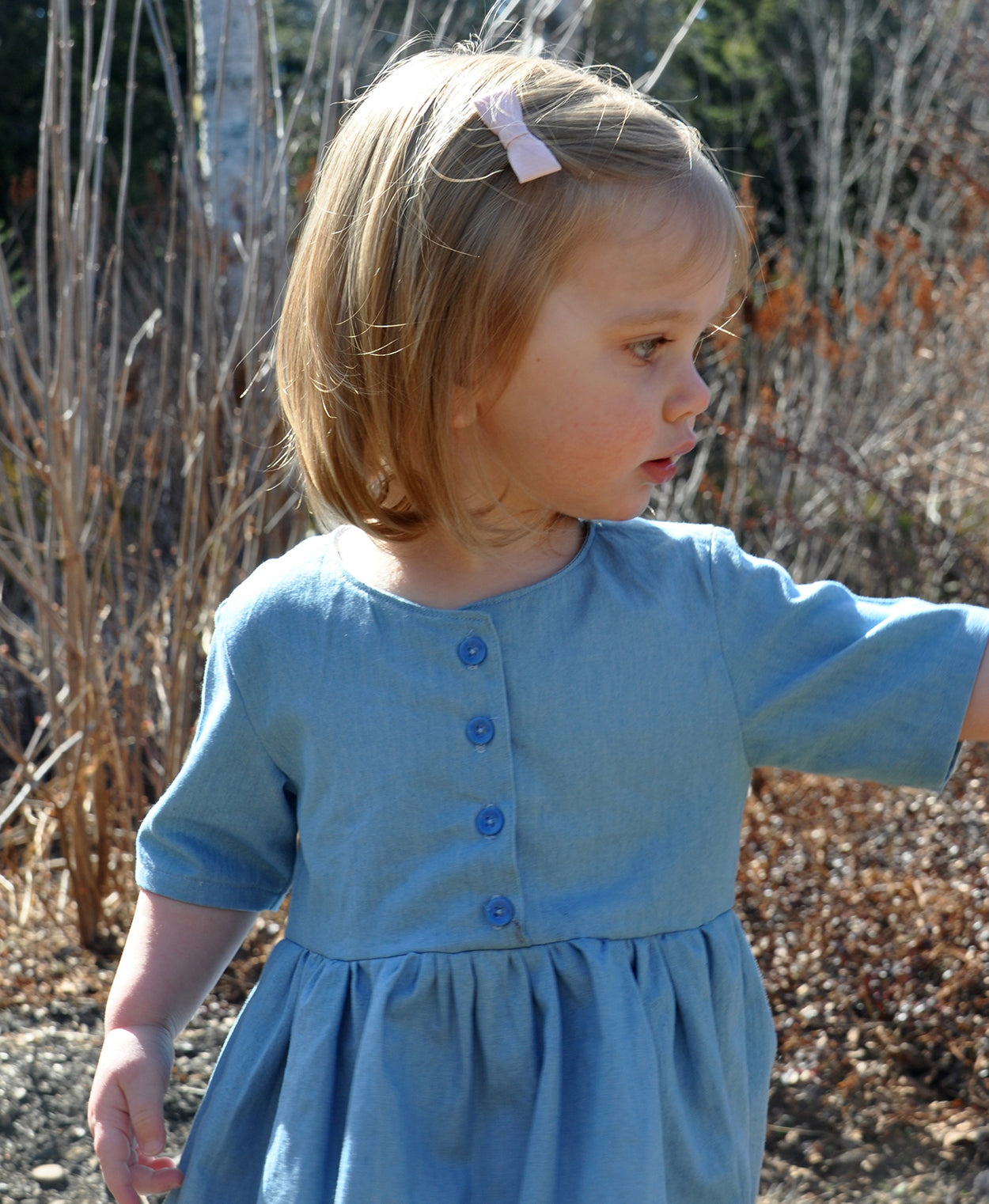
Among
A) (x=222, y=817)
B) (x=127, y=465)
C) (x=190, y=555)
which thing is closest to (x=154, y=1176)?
(x=222, y=817)

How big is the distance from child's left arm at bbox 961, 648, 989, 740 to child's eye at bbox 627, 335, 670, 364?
35 cm

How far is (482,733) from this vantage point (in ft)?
3.50

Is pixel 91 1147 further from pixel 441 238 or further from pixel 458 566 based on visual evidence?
pixel 441 238

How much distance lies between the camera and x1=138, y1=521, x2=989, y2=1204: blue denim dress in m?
1.02

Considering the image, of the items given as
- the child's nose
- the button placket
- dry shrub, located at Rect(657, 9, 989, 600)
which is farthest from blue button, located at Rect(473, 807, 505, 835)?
dry shrub, located at Rect(657, 9, 989, 600)

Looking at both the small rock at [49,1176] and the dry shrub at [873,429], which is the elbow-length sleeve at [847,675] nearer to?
the small rock at [49,1176]

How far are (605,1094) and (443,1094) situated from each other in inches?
5.2

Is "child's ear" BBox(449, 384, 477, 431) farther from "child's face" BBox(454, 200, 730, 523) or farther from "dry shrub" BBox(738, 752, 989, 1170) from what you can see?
"dry shrub" BBox(738, 752, 989, 1170)

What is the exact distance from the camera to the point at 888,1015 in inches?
94.7

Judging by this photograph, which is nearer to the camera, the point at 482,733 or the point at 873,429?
the point at 482,733

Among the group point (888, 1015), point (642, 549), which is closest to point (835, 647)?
point (642, 549)

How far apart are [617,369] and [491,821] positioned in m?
Answer: 0.37

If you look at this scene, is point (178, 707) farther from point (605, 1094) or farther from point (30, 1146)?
point (605, 1094)

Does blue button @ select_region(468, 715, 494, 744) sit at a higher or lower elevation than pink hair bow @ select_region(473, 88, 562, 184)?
lower
